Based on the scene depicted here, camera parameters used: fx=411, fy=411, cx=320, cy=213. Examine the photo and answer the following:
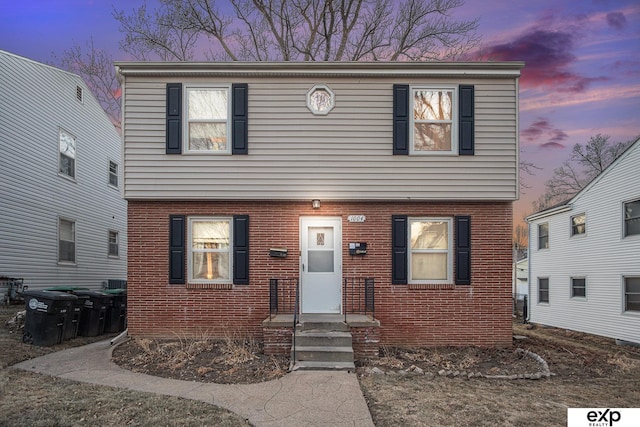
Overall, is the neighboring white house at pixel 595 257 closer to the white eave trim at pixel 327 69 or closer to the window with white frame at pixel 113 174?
the white eave trim at pixel 327 69

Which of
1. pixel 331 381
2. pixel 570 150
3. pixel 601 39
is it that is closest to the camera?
pixel 331 381

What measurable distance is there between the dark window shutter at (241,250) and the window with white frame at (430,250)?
11.0 ft

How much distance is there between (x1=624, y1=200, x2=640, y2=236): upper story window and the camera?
11.6 m

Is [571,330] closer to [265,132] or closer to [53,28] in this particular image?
[265,132]

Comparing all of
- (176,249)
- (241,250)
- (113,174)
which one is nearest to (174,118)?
(176,249)

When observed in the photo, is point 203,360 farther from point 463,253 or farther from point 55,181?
point 55,181

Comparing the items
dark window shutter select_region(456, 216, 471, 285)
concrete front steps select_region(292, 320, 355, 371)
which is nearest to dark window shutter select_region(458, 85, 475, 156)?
dark window shutter select_region(456, 216, 471, 285)

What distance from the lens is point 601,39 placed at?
13.3 metres

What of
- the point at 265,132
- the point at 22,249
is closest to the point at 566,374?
the point at 265,132

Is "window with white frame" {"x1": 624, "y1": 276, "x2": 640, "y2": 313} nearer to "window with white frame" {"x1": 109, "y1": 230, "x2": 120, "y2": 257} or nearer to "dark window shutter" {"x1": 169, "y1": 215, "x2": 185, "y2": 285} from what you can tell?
"dark window shutter" {"x1": 169, "y1": 215, "x2": 185, "y2": 285}

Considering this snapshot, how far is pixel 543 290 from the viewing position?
16938 millimetres

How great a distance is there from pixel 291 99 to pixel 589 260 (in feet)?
38.0

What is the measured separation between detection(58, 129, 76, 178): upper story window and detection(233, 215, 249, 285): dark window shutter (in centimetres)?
860

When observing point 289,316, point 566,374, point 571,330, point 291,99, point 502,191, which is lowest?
point 571,330
